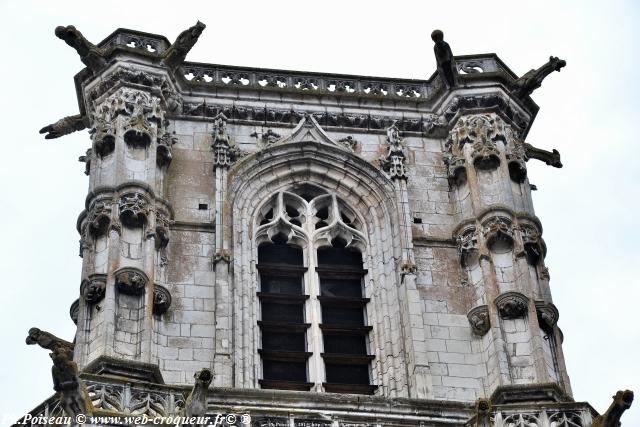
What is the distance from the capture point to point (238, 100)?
31.2 m

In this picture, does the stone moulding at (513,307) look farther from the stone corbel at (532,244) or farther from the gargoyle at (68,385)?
the gargoyle at (68,385)

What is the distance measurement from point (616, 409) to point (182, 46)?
1044cm

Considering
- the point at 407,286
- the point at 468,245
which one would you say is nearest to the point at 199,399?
the point at 407,286

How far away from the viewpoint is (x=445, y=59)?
3136cm

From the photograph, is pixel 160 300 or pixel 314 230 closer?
pixel 160 300

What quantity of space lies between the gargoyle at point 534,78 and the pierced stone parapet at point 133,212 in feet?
23.7

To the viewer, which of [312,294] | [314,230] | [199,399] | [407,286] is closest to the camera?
[199,399]

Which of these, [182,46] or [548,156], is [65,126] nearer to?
[182,46]

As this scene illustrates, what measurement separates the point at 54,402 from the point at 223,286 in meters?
4.79

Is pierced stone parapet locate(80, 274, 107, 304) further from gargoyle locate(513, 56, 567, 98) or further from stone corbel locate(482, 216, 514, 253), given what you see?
gargoyle locate(513, 56, 567, 98)

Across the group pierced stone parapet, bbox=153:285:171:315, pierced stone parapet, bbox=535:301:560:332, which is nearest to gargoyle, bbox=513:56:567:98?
pierced stone parapet, bbox=535:301:560:332

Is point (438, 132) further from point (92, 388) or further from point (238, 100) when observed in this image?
point (92, 388)

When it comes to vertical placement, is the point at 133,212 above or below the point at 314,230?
below

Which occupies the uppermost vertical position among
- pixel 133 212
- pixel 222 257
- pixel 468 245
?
pixel 133 212
